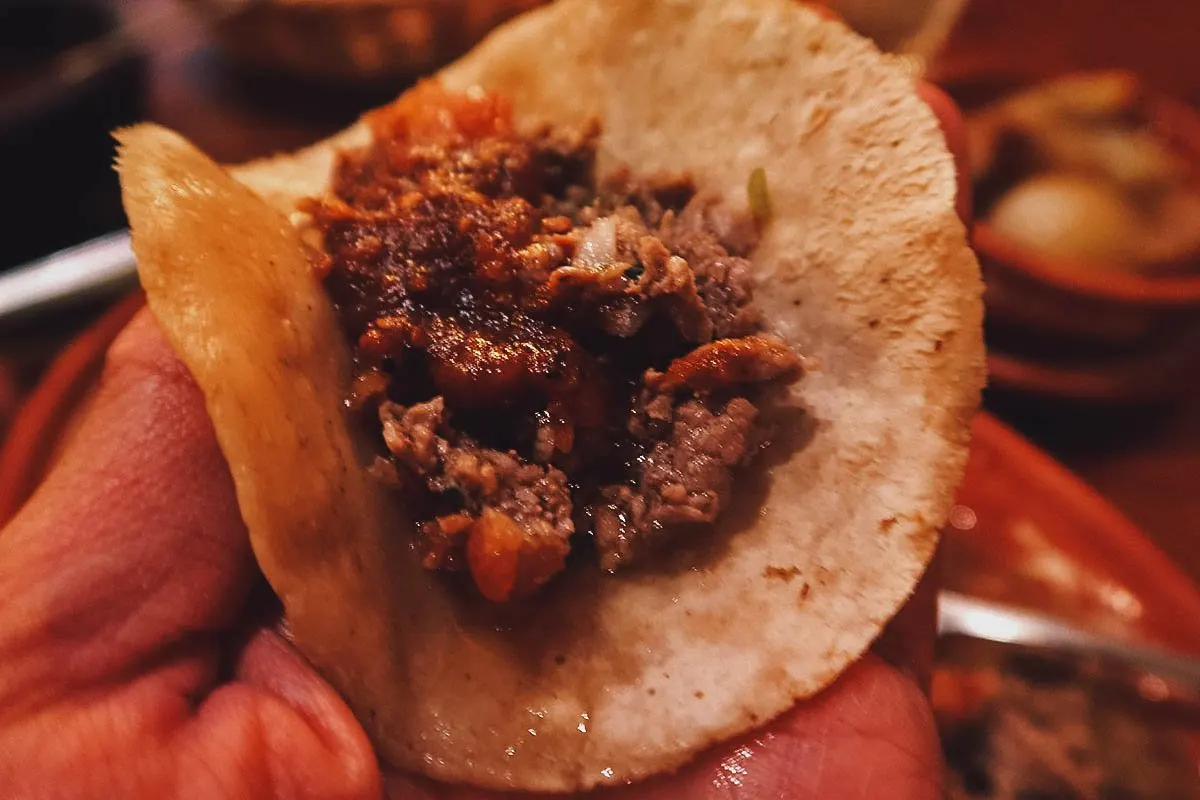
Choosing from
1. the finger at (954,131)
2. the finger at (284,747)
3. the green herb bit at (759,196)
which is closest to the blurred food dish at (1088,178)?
the finger at (954,131)

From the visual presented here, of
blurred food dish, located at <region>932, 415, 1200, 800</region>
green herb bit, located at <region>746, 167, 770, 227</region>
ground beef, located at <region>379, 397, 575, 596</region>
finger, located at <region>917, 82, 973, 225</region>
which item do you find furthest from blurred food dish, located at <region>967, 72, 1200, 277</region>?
ground beef, located at <region>379, 397, 575, 596</region>

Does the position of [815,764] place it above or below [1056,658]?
above

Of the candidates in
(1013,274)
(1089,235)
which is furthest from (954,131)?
(1089,235)

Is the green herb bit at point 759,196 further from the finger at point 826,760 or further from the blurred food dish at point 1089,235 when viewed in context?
the blurred food dish at point 1089,235

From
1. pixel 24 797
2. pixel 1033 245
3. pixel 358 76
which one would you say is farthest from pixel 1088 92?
pixel 24 797

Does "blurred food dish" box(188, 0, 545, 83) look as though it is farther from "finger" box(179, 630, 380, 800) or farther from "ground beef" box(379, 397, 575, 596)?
"finger" box(179, 630, 380, 800)

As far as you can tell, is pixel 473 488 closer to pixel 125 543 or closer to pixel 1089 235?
pixel 125 543

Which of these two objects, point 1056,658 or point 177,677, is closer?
point 177,677
